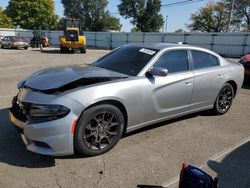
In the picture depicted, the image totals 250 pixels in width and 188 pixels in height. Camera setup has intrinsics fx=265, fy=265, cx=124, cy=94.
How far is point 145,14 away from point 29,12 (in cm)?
2583

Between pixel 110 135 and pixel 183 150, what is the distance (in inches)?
43.5

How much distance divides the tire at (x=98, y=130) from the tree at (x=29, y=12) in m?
59.8

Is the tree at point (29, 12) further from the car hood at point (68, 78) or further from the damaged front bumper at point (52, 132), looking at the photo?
the damaged front bumper at point (52, 132)

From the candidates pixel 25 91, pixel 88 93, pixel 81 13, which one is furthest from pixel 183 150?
pixel 81 13

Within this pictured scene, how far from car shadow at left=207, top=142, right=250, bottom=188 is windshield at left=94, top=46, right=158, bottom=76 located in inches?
69.3

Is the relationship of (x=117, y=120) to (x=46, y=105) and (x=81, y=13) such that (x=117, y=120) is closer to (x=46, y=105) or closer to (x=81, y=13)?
(x=46, y=105)

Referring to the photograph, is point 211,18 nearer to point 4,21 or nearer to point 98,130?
point 4,21

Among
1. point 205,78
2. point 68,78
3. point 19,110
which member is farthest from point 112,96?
point 205,78

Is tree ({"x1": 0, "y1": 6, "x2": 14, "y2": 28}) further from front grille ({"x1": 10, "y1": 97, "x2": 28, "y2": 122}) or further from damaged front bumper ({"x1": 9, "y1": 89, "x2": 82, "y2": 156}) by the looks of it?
damaged front bumper ({"x1": 9, "y1": 89, "x2": 82, "y2": 156})

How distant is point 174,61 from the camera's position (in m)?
4.56

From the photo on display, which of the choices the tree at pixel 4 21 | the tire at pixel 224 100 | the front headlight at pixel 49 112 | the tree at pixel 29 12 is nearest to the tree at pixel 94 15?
the tree at pixel 29 12

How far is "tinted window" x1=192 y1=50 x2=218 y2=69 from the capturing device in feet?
16.1

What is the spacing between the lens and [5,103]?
592 centimetres

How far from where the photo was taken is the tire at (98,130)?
11.0 feet
